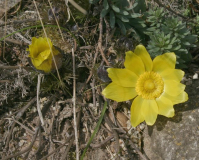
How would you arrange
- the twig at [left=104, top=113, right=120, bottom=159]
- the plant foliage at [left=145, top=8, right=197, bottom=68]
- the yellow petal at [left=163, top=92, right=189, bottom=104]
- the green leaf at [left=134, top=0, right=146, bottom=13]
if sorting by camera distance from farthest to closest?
the green leaf at [left=134, top=0, right=146, bottom=13]
the twig at [left=104, top=113, right=120, bottom=159]
the plant foliage at [left=145, top=8, right=197, bottom=68]
the yellow petal at [left=163, top=92, right=189, bottom=104]

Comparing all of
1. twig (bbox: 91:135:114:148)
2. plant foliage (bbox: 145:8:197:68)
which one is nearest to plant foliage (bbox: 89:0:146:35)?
plant foliage (bbox: 145:8:197:68)

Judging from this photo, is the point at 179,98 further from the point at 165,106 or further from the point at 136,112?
the point at 136,112

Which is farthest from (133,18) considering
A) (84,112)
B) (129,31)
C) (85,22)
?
(84,112)

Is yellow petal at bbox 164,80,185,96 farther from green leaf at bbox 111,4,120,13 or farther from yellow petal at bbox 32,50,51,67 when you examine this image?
yellow petal at bbox 32,50,51,67

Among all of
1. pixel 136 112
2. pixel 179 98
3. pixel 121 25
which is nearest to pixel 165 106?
pixel 179 98

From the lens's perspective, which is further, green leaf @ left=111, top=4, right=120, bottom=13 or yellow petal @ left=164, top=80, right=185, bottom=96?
green leaf @ left=111, top=4, right=120, bottom=13

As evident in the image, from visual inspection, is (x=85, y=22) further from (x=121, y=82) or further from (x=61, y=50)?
(x=121, y=82)
